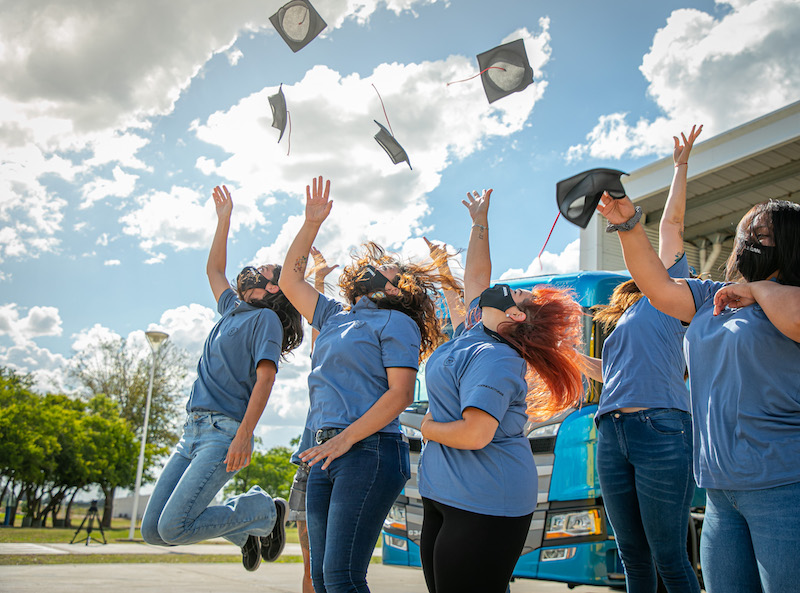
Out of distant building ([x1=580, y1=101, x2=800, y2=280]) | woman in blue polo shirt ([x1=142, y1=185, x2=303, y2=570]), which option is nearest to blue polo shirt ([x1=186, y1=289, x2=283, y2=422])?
woman in blue polo shirt ([x1=142, y1=185, x2=303, y2=570])

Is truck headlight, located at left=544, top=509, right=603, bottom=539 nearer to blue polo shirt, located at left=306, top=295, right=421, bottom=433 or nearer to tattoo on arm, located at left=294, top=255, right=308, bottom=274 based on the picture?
blue polo shirt, located at left=306, top=295, right=421, bottom=433

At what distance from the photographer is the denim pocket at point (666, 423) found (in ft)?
10.5

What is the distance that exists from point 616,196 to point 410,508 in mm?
3417

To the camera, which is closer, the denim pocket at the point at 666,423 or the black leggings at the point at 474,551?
the black leggings at the point at 474,551

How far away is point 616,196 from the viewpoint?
2449mm

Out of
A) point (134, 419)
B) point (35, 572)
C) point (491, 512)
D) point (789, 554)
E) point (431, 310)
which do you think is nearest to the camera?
point (789, 554)

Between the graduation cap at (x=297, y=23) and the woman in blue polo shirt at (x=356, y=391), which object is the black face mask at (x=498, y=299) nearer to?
the woman in blue polo shirt at (x=356, y=391)

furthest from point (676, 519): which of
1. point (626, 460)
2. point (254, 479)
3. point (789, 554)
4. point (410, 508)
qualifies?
point (254, 479)

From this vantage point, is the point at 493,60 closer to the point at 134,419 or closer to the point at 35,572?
the point at 35,572

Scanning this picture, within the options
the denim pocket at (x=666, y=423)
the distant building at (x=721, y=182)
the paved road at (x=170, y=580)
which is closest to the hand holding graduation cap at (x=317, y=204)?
the denim pocket at (x=666, y=423)

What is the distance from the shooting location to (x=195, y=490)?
150 inches

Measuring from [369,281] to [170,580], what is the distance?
5.03 metres

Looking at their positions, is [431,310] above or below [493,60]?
below

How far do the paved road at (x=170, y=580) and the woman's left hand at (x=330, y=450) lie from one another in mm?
3495
